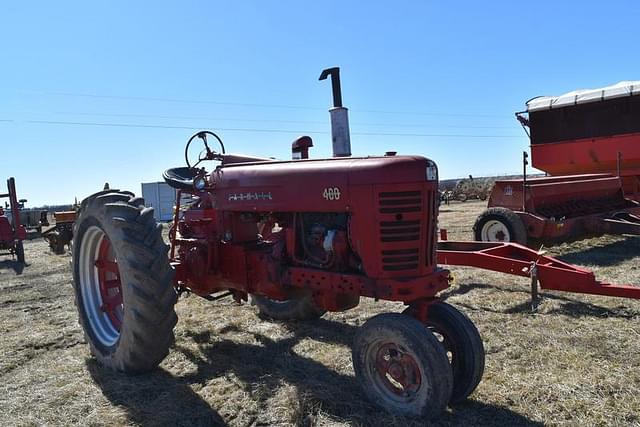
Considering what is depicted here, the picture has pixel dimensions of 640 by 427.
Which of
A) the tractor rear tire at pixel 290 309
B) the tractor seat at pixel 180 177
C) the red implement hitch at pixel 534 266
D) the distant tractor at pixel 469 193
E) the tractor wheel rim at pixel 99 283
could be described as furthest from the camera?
the distant tractor at pixel 469 193

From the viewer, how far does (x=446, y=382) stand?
2719 mm

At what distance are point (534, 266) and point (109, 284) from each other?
11.9 feet

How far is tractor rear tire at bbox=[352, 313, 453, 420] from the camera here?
107 inches

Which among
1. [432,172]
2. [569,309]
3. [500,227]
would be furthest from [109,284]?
[500,227]

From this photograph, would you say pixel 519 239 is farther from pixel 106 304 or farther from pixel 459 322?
pixel 106 304

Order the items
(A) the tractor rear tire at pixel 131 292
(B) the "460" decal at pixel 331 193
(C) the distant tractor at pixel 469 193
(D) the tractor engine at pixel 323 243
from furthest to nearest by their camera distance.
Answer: (C) the distant tractor at pixel 469 193 < (A) the tractor rear tire at pixel 131 292 < (D) the tractor engine at pixel 323 243 < (B) the "460" decal at pixel 331 193

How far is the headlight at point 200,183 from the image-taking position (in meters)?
4.25

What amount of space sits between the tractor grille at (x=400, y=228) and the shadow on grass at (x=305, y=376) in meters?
0.83

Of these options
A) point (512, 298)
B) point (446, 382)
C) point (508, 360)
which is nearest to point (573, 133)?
point (512, 298)

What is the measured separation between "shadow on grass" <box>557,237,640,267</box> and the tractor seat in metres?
4.94

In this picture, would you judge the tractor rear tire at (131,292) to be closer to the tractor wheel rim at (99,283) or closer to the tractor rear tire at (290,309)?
the tractor wheel rim at (99,283)

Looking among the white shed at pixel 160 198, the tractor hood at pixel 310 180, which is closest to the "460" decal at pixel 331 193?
the tractor hood at pixel 310 180

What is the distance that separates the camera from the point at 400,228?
3041 millimetres

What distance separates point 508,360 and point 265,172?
6.93ft
